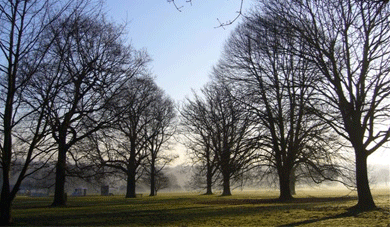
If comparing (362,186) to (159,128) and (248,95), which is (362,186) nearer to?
(248,95)

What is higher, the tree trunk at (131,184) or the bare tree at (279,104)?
the bare tree at (279,104)

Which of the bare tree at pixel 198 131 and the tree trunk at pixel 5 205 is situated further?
the bare tree at pixel 198 131

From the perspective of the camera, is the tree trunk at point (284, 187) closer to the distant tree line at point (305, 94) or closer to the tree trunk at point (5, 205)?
the distant tree line at point (305, 94)

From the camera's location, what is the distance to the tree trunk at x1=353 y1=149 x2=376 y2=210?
1548cm

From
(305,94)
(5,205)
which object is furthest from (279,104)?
(5,205)

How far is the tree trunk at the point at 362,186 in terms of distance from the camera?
15483 millimetres

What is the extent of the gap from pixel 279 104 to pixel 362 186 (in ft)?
24.9

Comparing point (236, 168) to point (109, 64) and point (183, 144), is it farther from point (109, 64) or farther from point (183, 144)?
point (183, 144)

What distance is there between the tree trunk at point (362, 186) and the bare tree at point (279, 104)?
221 centimetres

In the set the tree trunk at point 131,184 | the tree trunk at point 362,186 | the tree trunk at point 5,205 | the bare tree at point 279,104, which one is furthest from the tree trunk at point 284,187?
the tree trunk at point 131,184

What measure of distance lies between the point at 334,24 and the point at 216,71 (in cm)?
1353

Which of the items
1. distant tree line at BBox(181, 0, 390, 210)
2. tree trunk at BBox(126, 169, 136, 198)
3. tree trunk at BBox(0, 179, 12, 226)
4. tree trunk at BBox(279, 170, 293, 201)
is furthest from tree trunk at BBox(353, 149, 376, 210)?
tree trunk at BBox(126, 169, 136, 198)

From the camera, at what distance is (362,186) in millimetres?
15867

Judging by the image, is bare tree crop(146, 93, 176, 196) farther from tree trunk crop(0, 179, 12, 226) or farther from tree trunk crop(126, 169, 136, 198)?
tree trunk crop(0, 179, 12, 226)
